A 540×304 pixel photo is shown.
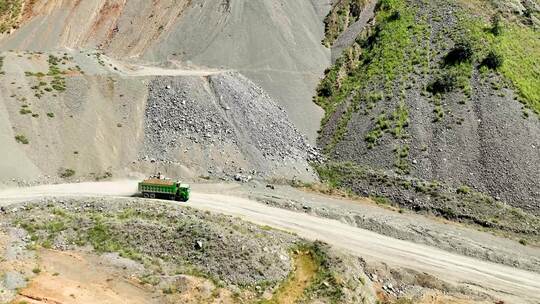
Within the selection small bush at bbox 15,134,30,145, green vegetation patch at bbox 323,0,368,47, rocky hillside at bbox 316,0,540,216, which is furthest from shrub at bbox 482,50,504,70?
small bush at bbox 15,134,30,145

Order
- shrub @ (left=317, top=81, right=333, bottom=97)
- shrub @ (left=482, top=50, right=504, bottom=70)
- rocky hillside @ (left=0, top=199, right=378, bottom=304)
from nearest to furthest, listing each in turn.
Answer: rocky hillside @ (left=0, top=199, right=378, bottom=304) → shrub @ (left=482, top=50, right=504, bottom=70) → shrub @ (left=317, top=81, right=333, bottom=97)

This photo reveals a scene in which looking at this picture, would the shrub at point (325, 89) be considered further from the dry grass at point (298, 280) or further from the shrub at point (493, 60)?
Answer: the dry grass at point (298, 280)

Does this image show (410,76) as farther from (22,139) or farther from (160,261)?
(22,139)

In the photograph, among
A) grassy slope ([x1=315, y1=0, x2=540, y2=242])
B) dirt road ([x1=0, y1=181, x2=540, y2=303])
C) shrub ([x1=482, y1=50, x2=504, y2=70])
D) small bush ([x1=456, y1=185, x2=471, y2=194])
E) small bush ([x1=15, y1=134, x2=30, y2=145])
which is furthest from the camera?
shrub ([x1=482, y1=50, x2=504, y2=70])

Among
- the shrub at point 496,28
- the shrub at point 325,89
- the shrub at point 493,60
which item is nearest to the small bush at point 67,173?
the shrub at point 325,89

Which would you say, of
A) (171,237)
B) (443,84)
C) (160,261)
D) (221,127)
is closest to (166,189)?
Answer: (171,237)

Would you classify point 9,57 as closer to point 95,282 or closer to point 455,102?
point 95,282

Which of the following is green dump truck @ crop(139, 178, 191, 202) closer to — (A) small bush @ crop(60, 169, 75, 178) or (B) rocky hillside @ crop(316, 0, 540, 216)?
(A) small bush @ crop(60, 169, 75, 178)
